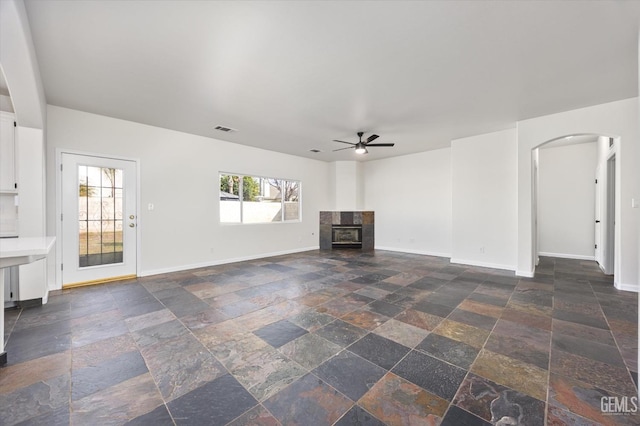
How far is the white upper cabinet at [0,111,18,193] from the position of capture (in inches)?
128

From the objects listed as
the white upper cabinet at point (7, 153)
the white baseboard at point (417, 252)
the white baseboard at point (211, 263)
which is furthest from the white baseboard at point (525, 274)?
the white upper cabinet at point (7, 153)

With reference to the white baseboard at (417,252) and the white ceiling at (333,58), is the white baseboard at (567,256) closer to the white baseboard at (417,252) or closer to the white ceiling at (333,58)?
the white baseboard at (417,252)

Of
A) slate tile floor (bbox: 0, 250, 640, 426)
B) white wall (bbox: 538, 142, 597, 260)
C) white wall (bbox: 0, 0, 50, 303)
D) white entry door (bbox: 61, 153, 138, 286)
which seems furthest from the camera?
white wall (bbox: 538, 142, 597, 260)

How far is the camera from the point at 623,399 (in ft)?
5.55

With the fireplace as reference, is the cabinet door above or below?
above

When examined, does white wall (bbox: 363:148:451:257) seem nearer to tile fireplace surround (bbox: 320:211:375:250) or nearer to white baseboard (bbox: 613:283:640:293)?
tile fireplace surround (bbox: 320:211:375:250)

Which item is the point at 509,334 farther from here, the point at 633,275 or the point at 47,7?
the point at 47,7

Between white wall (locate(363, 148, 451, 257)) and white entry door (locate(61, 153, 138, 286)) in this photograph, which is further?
white wall (locate(363, 148, 451, 257))

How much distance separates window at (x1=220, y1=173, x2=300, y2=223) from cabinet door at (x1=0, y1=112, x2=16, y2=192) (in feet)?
10.3

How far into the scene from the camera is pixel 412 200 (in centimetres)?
744

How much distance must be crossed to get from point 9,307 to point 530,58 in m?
6.79

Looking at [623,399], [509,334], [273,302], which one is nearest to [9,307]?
[273,302]

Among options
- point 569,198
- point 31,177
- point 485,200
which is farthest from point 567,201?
point 31,177

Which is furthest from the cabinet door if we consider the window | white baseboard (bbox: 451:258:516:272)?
white baseboard (bbox: 451:258:516:272)
